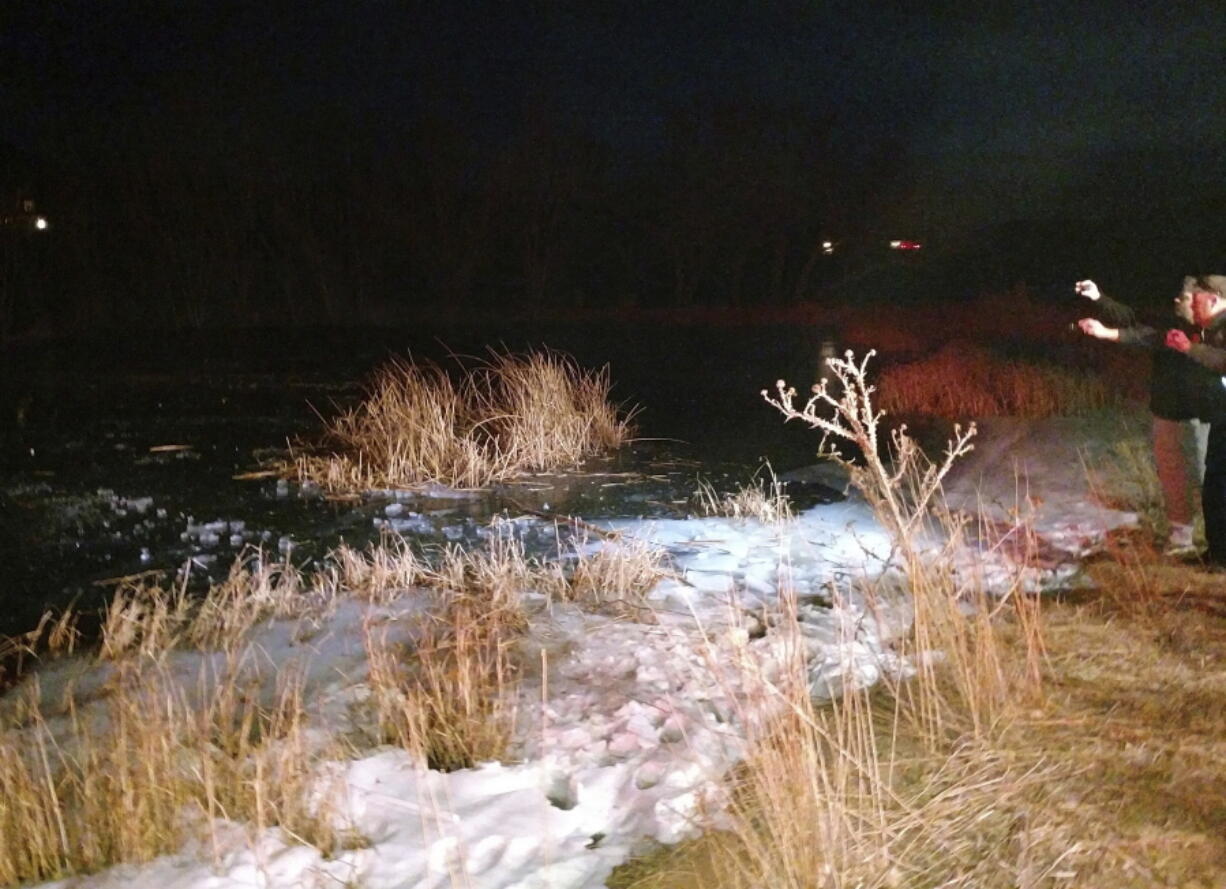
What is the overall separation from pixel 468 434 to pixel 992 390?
19.4 feet

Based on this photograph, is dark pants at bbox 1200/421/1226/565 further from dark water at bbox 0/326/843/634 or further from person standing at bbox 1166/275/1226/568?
dark water at bbox 0/326/843/634

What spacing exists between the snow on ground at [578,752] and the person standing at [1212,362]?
2.42ft

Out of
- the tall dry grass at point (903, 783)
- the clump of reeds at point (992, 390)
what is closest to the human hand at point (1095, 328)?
the tall dry grass at point (903, 783)

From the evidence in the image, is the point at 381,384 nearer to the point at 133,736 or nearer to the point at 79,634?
the point at 79,634

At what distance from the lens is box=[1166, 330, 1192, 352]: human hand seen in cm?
457

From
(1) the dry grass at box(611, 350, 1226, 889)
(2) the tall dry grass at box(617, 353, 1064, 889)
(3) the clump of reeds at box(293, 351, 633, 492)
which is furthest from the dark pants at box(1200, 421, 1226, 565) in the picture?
(3) the clump of reeds at box(293, 351, 633, 492)

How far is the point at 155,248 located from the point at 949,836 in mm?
33625

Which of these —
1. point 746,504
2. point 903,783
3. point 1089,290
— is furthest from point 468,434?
point 903,783

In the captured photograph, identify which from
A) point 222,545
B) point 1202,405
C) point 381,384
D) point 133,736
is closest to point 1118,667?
point 1202,405

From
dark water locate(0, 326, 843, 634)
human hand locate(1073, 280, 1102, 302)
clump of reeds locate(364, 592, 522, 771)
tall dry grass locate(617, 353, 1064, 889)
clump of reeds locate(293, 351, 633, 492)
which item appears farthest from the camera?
clump of reeds locate(293, 351, 633, 492)

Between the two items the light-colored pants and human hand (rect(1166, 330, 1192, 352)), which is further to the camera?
the light-colored pants

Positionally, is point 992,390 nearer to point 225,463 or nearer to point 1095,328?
point 1095,328

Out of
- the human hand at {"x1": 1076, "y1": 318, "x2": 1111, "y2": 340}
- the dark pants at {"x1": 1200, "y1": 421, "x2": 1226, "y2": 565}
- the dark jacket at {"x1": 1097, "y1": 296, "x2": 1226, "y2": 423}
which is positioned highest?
the human hand at {"x1": 1076, "y1": 318, "x2": 1111, "y2": 340}

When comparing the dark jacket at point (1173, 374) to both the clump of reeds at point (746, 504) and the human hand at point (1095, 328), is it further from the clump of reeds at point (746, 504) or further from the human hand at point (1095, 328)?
the clump of reeds at point (746, 504)
